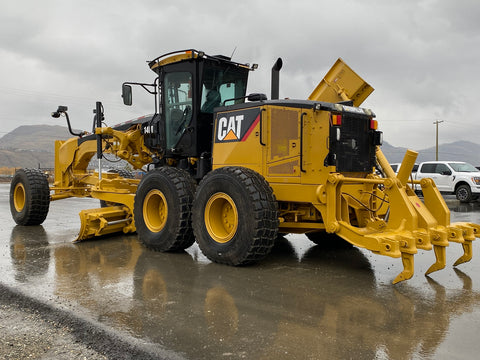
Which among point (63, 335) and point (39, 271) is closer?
point (63, 335)

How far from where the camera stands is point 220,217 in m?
5.91

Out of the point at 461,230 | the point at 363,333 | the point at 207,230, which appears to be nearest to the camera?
the point at 363,333

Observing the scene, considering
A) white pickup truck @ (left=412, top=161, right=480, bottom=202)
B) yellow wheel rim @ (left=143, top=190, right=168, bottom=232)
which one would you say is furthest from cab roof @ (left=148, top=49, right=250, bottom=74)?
white pickup truck @ (left=412, top=161, right=480, bottom=202)

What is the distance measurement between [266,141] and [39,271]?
128 inches

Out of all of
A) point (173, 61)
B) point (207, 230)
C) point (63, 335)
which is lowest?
point (63, 335)

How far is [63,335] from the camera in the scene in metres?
3.47

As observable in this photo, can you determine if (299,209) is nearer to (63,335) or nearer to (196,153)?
(196,153)

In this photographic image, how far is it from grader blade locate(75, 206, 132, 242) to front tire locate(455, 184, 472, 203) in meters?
13.9

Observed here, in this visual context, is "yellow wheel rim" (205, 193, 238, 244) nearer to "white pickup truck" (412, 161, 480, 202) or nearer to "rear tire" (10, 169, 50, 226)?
"rear tire" (10, 169, 50, 226)

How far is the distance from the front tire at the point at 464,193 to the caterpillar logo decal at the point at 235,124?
1373cm

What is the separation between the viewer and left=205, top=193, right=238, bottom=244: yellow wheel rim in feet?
18.7

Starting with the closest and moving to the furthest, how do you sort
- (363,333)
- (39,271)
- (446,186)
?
(363,333) < (39,271) < (446,186)

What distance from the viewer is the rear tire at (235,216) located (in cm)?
523

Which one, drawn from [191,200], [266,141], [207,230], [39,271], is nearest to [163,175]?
[191,200]
